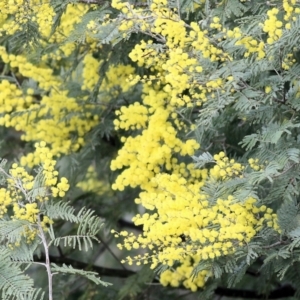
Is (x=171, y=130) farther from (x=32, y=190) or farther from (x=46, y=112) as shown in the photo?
(x=46, y=112)

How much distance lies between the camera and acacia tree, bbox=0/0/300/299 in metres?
3.62

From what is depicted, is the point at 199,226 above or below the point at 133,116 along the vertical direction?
below

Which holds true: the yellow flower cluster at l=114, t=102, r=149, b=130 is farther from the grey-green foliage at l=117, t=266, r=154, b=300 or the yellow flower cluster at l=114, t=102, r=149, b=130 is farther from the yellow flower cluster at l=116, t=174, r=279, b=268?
the grey-green foliage at l=117, t=266, r=154, b=300

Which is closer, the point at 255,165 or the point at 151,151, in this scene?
the point at 255,165

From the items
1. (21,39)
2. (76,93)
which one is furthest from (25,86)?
(21,39)

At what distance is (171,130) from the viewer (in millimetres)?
4293

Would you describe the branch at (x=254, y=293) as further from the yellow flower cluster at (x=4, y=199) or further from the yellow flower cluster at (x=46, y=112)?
the yellow flower cluster at (x=4, y=199)

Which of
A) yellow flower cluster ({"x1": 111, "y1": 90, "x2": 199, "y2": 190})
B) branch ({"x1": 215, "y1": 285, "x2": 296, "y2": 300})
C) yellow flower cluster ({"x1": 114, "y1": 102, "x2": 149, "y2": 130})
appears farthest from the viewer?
branch ({"x1": 215, "y1": 285, "x2": 296, "y2": 300})

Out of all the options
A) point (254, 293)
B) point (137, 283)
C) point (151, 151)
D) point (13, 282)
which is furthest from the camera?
point (254, 293)

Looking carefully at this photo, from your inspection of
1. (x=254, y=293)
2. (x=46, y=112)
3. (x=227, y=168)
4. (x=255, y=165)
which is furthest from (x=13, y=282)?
(x=254, y=293)

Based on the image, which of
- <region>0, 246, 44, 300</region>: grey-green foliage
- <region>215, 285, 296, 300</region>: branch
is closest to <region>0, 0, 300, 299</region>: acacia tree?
<region>0, 246, 44, 300</region>: grey-green foliage

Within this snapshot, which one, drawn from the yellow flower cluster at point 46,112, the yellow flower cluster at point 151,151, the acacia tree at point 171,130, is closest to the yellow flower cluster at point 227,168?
the acacia tree at point 171,130

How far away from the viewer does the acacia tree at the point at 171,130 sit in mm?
3619

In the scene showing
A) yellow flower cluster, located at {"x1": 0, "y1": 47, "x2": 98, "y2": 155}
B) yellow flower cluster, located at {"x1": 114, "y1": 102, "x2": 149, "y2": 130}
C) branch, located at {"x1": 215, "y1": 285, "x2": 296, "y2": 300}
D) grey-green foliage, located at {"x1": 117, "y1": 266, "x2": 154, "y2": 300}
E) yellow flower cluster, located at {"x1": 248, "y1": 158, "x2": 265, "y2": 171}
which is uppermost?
yellow flower cluster, located at {"x1": 248, "y1": 158, "x2": 265, "y2": 171}
